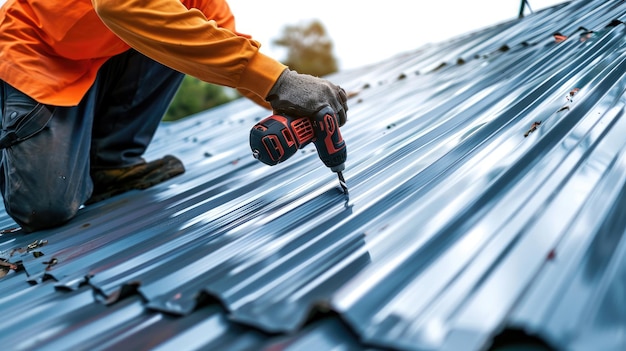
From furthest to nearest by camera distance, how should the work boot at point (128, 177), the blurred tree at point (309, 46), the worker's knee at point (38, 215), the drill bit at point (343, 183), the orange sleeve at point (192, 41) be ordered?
the blurred tree at point (309, 46), the work boot at point (128, 177), the worker's knee at point (38, 215), the drill bit at point (343, 183), the orange sleeve at point (192, 41)

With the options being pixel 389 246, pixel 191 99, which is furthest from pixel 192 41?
pixel 191 99

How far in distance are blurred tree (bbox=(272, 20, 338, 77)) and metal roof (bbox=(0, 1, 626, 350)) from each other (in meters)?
29.4

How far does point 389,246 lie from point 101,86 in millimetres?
2173

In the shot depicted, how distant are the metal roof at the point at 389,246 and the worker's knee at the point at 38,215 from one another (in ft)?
0.21

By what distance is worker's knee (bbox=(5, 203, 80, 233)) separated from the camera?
245cm

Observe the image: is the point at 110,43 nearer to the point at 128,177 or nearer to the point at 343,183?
the point at 128,177

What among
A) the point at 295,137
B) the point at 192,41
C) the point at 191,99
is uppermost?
the point at 192,41

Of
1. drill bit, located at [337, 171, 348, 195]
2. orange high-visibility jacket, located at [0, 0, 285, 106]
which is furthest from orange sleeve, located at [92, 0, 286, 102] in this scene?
drill bit, located at [337, 171, 348, 195]

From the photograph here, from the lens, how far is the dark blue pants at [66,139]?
8.11 feet

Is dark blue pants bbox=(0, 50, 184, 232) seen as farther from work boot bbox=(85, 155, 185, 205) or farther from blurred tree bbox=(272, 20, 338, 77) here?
blurred tree bbox=(272, 20, 338, 77)

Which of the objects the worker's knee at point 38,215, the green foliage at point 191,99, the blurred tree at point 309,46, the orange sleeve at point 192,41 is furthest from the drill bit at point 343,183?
the blurred tree at point 309,46

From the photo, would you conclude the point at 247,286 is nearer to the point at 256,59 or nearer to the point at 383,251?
the point at 383,251

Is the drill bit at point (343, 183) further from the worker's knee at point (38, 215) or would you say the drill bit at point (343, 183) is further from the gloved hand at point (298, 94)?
the worker's knee at point (38, 215)

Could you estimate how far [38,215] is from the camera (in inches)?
96.7
